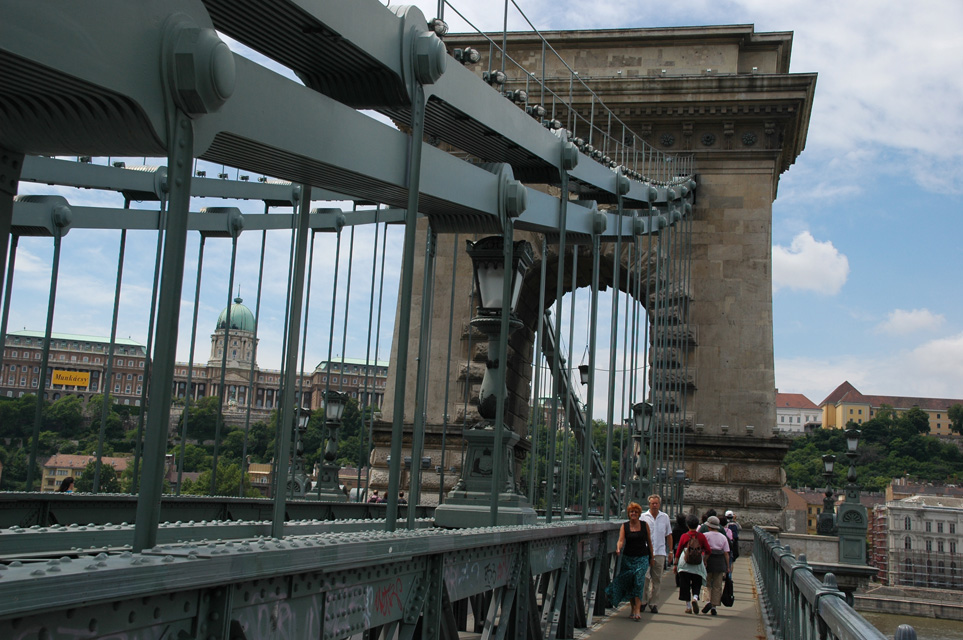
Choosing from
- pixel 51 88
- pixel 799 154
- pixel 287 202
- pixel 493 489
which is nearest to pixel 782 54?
pixel 799 154

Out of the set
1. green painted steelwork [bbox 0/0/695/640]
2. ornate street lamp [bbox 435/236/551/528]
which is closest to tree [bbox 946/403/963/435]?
green painted steelwork [bbox 0/0/695/640]

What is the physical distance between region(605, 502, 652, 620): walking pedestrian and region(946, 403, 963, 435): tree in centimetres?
15420

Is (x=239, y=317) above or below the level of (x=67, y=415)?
above

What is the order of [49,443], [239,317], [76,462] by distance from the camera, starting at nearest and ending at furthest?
1. [49,443]
2. [239,317]
3. [76,462]

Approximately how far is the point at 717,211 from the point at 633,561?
45.0ft

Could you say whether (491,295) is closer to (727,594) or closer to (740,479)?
(727,594)

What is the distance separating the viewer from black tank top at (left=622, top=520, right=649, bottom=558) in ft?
33.4

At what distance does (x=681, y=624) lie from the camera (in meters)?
10.1

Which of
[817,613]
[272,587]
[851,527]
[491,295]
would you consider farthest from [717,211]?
[272,587]

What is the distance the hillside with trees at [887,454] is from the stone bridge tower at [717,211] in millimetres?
86157

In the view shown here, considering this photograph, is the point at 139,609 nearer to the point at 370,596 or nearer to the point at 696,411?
the point at 370,596

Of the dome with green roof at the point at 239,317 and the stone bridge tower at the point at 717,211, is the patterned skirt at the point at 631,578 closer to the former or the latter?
the stone bridge tower at the point at 717,211

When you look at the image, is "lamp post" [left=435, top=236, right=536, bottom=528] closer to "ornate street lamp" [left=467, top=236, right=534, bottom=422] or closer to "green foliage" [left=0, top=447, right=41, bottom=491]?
"ornate street lamp" [left=467, top=236, right=534, bottom=422]

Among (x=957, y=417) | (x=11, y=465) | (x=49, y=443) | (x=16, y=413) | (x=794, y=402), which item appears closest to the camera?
(x=11, y=465)
